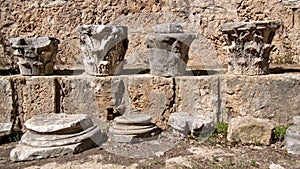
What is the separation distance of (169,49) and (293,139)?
1929mm

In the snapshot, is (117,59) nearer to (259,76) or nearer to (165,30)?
(165,30)

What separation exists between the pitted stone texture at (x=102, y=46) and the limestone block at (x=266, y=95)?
→ 5.19 ft

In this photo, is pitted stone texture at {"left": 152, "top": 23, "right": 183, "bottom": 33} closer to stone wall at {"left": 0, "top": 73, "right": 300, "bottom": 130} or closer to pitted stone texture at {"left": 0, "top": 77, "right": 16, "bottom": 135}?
stone wall at {"left": 0, "top": 73, "right": 300, "bottom": 130}

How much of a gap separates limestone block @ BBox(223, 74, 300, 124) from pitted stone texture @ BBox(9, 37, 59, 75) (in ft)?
8.65

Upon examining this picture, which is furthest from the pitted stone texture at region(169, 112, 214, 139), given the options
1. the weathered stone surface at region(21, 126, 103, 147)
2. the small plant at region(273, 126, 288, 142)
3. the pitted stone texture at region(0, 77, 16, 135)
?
the pitted stone texture at region(0, 77, 16, 135)

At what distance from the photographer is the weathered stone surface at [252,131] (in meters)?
4.09

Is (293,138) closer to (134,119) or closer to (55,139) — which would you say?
(134,119)

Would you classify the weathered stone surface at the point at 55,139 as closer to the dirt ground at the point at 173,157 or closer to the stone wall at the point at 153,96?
the dirt ground at the point at 173,157

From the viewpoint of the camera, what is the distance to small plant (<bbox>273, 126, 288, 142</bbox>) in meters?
4.20

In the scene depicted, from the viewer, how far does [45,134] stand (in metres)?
4.05

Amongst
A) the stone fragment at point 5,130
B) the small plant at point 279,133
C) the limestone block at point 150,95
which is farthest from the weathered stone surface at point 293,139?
the stone fragment at point 5,130

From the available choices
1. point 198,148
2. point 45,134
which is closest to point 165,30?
point 198,148

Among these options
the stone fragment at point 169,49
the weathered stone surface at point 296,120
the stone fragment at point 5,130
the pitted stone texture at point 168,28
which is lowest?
the stone fragment at point 5,130

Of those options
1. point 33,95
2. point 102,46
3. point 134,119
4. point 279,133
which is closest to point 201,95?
point 134,119
